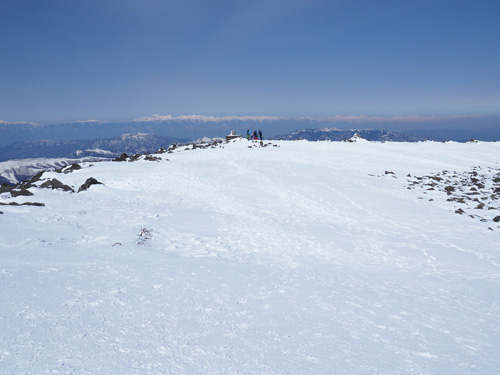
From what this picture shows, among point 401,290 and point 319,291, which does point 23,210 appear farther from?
point 401,290

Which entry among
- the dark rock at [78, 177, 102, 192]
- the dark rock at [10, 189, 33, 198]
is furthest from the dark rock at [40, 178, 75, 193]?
the dark rock at [10, 189, 33, 198]

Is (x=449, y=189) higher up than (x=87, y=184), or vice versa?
(x=87, y=184)

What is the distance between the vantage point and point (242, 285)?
8.38m

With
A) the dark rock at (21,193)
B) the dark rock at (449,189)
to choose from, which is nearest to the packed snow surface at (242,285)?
the dark rock at (21,193)

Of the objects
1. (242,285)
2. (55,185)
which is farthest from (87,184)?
(242,285)

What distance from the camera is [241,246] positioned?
1237 cm

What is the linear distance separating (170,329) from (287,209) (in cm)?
1427

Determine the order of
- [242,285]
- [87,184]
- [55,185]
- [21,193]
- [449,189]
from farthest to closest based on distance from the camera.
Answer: [449,189] → [87,184] → [55,185] → [21,193] → [242,285]

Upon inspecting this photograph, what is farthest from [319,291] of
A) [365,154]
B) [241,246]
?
[365,154]

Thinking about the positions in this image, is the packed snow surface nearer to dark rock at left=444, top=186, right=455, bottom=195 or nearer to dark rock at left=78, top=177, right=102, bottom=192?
dark rock at left=78, top=177, right=102, bottom=192

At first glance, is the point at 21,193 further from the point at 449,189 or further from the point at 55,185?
the point at 449,189

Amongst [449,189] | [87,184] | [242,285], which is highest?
[87,184]

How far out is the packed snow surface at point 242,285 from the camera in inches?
199

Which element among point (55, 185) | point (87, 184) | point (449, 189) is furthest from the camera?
point (449, 189)
